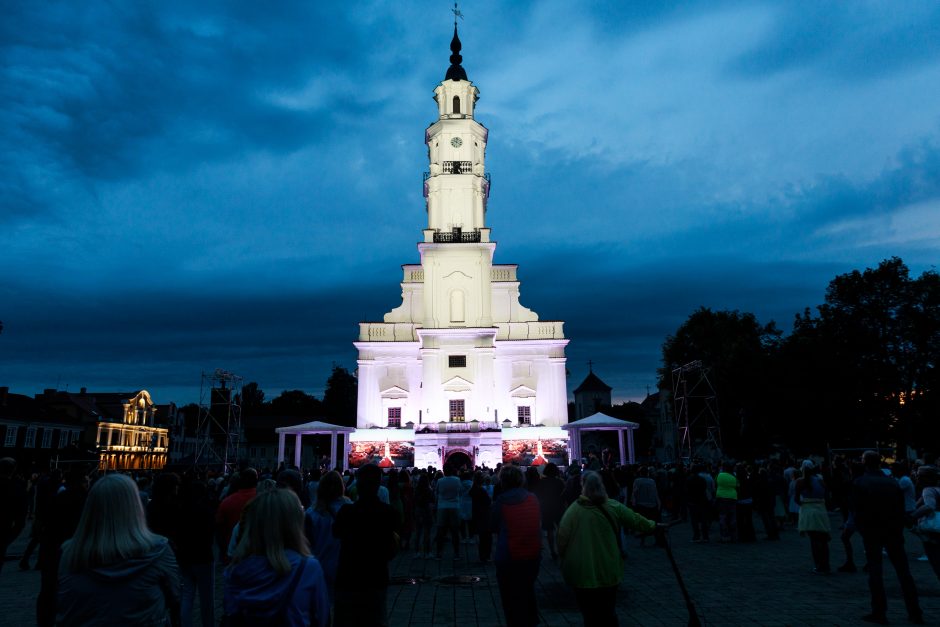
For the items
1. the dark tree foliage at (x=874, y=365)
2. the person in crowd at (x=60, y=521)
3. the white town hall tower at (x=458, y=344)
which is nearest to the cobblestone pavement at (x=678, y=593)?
the person in crowd at (x=60, y=521)

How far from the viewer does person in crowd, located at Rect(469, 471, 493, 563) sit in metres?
12.7

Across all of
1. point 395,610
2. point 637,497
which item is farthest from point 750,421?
point 395,610

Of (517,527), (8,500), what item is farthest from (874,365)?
(8,500)

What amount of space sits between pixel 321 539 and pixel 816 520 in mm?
8559

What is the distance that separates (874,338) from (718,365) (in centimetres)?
1208

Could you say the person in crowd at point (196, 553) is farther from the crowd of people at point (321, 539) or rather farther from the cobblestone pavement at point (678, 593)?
the cobblestone pavement at point (678, 593)

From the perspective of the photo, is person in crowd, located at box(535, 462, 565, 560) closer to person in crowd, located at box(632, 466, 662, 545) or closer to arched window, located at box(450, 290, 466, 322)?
person in crowd, located at box(632, 466, 662, 545)

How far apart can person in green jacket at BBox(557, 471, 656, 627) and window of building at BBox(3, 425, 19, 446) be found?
166 ft

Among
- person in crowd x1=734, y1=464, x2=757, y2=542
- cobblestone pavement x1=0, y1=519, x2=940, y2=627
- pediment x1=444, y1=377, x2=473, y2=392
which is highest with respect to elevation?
pediment x1=444, y1=377, x2=473, y2=392

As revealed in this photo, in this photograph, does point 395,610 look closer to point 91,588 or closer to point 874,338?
point 91,588

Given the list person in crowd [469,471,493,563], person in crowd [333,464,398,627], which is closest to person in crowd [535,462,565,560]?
person in crowd [469,471,493,563]

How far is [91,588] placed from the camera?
318 centimetres

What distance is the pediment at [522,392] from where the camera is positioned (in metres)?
44.9

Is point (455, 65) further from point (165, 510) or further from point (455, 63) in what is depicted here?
point (165, 510)
